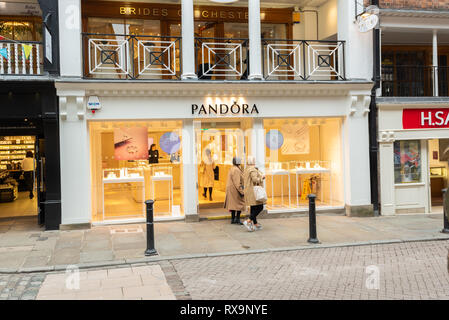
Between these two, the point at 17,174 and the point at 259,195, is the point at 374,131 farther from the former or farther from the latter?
the point at 17,174

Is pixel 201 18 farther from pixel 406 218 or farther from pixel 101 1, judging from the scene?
pixel 406 218

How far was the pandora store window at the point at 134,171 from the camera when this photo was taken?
1165cm

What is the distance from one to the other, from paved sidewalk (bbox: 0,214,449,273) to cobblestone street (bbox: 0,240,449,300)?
56 cm

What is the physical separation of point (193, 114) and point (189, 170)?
5.04 feet

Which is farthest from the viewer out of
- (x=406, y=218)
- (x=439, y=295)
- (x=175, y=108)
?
(x=406, y=218)

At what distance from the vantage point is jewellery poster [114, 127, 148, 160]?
11.7m

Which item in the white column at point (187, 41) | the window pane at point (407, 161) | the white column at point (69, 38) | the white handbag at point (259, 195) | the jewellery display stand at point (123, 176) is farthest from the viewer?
the window pane at point (407, 161)

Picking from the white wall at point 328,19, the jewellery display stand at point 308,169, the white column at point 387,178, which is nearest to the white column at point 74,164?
the jewellery display stand at point 308,169

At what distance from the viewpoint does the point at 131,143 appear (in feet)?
38.5

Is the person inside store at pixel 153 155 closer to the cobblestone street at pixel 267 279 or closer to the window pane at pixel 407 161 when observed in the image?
the cobblestone street at pixel 267 279

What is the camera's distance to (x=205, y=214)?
12.3m

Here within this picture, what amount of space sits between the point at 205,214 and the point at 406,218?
5797 mm

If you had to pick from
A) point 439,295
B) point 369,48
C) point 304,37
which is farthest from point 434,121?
point 439,295

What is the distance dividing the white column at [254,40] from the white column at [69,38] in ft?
14.9
